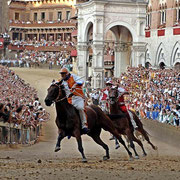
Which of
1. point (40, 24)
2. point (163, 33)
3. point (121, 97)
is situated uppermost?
point (40, 24)

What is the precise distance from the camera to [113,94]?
17375 millimetres

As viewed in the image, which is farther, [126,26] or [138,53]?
[138,53]

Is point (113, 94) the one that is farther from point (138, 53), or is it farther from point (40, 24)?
point (40, 24)

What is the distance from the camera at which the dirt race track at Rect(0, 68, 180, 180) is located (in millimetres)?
12227

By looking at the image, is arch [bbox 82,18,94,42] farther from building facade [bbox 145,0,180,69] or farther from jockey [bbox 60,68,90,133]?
jockey [bbox 60,68,90,133]

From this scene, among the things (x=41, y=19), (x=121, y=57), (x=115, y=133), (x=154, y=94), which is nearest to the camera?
(x=115, y=133)

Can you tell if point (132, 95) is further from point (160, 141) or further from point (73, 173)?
Answer: point (73, 173)

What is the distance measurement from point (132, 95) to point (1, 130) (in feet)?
53.8

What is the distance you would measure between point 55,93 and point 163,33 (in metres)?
31.6

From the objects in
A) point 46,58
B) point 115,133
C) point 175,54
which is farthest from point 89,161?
point 46,58

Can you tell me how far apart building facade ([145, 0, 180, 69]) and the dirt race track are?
13721mm

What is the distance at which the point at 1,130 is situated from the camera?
1967 centimetres

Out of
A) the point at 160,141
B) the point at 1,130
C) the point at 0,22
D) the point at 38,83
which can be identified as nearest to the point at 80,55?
the point at 38,83

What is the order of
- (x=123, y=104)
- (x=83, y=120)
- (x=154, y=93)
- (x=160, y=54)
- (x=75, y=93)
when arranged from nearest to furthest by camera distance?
(x=83, y=120)
(x=75, y=93)
(x=123, y=104)
(x=154, y=93)
(x=160, y=54)
